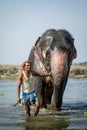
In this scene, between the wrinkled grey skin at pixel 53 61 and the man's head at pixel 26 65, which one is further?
the wrinkled grey skin at pixel 53 61

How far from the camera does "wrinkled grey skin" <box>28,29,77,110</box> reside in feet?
51.8

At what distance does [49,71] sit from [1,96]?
242 inches

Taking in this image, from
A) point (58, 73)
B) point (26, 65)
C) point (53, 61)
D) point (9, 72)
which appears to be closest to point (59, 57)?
point (53, 61)

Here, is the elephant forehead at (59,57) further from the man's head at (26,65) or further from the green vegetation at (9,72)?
the green vegetation at (9,72)

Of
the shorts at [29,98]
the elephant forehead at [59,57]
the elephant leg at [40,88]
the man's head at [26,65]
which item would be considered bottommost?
the elephant leg at [40,88]

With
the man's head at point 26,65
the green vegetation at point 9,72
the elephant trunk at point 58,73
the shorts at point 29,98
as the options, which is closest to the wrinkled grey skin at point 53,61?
the elephant trunk at point 58,73

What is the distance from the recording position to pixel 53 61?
16.4m

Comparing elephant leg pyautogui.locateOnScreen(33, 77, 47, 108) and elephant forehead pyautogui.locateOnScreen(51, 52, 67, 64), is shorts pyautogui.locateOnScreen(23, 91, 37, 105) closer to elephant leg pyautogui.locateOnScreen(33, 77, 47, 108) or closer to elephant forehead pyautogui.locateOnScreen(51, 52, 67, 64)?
elephant forehead pyautogui.locateOnScreen(51, 52, 67, 64)

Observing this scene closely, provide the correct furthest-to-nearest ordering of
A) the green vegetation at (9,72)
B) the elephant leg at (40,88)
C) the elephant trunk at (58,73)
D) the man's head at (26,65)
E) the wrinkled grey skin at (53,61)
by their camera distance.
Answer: the green vegetation at (9,72) < the elephant leg at (40,88) < the wrinkled grey skin at (53,61) < the elephant trunk at (58,73) < the man's head at (26,65)

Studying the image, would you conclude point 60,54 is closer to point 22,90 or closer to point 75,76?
point 22,90

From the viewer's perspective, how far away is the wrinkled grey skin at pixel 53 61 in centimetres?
1578

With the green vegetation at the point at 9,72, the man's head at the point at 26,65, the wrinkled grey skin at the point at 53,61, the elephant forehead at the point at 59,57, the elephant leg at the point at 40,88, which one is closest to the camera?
the man's head at the point at 26,65

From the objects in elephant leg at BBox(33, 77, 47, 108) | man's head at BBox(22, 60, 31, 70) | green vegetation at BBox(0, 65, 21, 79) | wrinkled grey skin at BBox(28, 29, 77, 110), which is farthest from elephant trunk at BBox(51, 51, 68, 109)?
green vegetation at BBox(0, 65, 21, 79)

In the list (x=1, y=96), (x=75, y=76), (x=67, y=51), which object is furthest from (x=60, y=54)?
(x=75, y=76)
